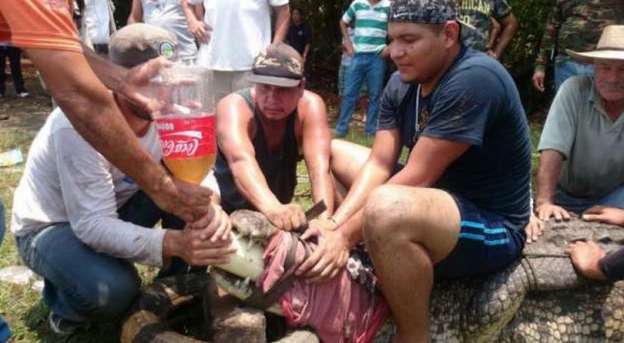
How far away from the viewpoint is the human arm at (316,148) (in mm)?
3387

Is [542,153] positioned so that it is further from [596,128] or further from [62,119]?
[62,119]

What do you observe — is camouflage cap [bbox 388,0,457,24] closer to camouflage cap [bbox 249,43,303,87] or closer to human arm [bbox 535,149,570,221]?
camouflage cap [bbox 249,43,303,87]

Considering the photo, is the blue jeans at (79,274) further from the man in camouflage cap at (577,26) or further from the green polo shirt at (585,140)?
the man in camouflage cap at (577,26)

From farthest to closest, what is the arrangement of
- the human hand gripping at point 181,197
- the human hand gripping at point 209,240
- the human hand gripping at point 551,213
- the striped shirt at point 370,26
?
1. the striped shirt at point 370,26
2. the human hand gripping at point 551,213
3. the human hand gripping at point 209,240
4. the human hand gripping at point 181,197

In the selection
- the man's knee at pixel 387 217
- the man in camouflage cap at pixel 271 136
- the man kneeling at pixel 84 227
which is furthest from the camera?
the man in camouflage cap at pixel 271 136

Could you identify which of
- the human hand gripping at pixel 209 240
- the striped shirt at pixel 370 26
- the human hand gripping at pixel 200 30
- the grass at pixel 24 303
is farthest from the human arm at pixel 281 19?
the human hand gripping at pixel 209 240

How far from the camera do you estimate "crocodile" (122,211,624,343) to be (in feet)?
9.32

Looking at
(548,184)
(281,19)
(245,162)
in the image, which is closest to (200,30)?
(281,19)

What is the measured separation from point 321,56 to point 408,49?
10058 mm

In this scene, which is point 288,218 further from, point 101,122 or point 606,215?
point 606,215

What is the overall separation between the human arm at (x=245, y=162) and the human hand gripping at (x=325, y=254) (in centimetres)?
10

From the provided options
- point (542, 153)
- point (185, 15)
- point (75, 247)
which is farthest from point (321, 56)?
point (75, 247)

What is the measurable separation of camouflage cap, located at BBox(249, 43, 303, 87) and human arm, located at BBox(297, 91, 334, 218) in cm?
21

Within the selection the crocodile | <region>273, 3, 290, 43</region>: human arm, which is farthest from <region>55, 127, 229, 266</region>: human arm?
<region>273, 3, 290, 43</region>: human arm
